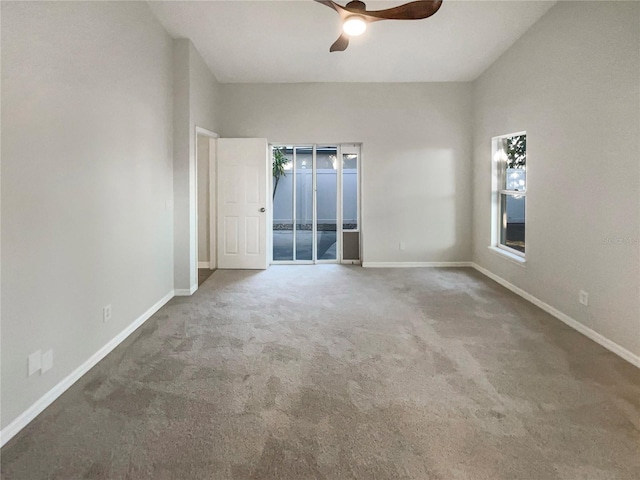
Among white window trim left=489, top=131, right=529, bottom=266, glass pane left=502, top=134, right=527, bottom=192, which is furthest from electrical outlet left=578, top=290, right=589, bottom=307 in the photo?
white window trim left=489, top=131, right=529, bottom=266

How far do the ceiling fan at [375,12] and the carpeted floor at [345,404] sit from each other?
2411 millimetres

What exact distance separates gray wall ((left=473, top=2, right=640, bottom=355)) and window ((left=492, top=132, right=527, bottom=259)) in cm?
34

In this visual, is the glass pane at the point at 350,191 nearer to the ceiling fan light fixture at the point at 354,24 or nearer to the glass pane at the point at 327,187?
the glass pane at the point at 327,187

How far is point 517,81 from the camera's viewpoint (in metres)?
4.33

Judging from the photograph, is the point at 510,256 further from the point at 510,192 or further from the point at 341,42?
the point at 341,42

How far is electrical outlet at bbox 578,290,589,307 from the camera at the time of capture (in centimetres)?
313

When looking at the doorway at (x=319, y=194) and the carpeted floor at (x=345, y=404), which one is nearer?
the carpeted floor at (x=345, y=404)

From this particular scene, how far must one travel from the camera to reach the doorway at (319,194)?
6.23m

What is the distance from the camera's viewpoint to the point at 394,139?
5930mm

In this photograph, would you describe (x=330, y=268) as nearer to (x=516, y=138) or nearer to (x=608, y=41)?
(x=516, y=138)

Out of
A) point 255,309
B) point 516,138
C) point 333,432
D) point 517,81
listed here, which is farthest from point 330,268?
point 333,432

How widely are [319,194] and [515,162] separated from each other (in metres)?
2.96

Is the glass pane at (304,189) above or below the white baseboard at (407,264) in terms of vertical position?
above

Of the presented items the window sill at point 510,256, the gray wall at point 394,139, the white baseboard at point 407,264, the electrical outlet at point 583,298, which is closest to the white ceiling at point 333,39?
the gray wall at point 394,139
